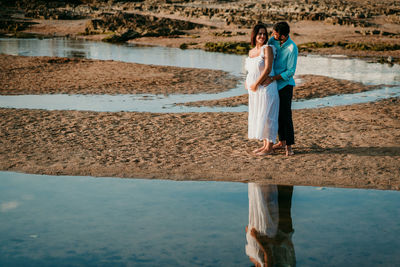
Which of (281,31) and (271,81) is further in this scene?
(271,81)

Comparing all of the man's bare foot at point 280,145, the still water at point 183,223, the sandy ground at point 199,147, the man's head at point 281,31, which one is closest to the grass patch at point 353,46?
the sandy ground at point 199,147

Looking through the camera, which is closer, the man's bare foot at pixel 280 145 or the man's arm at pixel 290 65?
the man's arm at pixel 290 65

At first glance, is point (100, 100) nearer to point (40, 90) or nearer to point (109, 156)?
point (40, 90)

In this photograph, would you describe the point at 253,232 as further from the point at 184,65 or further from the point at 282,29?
the point at 184,65

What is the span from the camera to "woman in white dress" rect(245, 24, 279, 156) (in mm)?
6172

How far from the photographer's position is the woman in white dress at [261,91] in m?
6.17

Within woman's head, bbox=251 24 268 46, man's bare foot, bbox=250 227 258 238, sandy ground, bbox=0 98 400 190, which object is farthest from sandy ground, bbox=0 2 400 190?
woman's head, bbox=251 24 268 46

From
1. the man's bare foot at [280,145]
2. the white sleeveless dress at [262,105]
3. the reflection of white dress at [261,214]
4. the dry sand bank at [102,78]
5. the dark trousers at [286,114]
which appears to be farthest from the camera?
the dry sand bank at [102,78]

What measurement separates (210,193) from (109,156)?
1969 mm

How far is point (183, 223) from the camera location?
185 inches

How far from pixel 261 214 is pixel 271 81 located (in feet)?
6.78

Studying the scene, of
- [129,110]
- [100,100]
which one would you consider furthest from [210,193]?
[100,100]

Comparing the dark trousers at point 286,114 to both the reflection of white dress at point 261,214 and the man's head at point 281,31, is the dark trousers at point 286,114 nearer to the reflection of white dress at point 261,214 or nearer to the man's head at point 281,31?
the man's head at point 281,31

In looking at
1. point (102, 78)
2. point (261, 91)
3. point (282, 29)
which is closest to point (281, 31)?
point (282, 29)
